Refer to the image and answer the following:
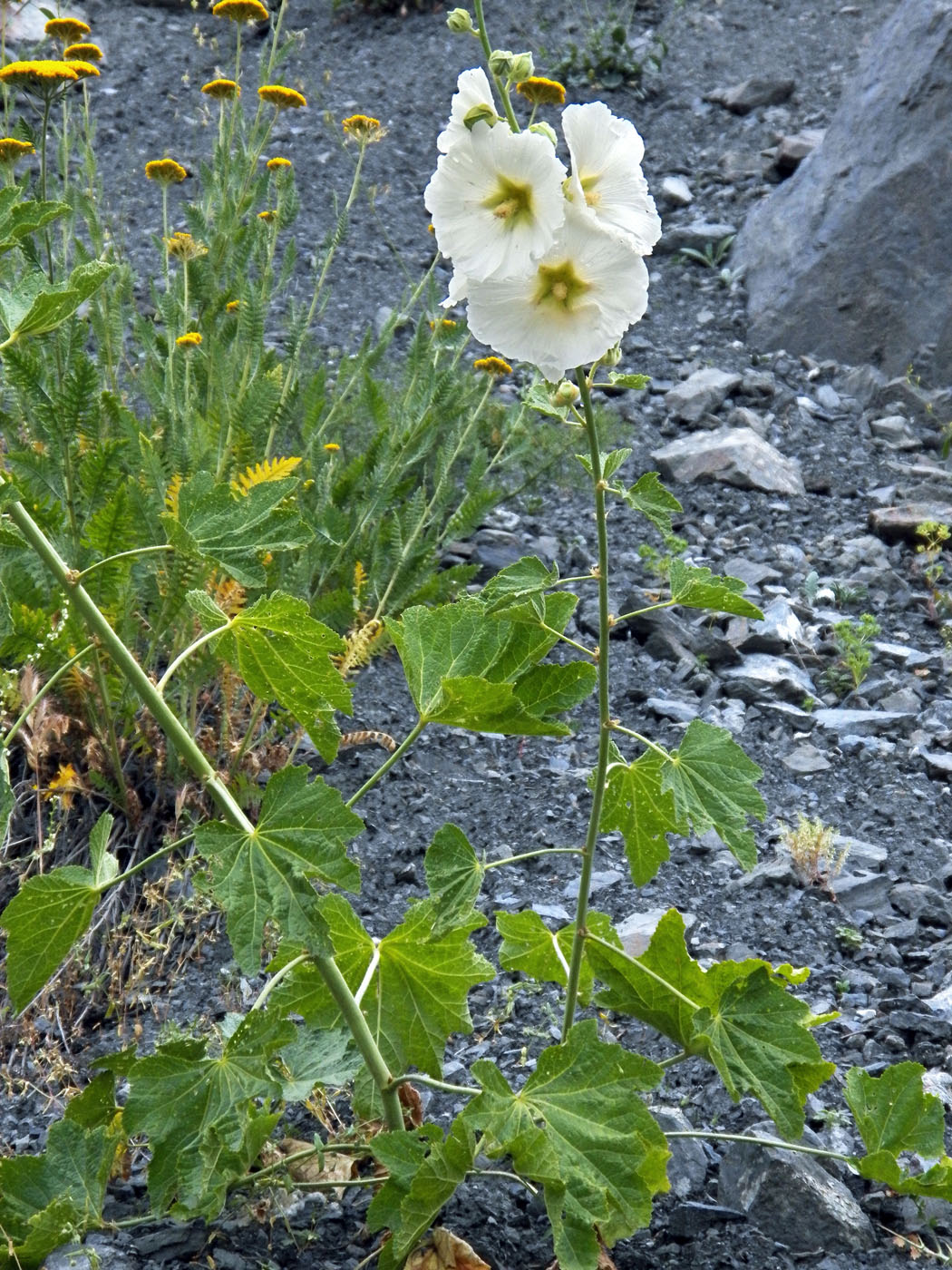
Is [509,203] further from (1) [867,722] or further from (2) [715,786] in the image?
(1) [867,722]

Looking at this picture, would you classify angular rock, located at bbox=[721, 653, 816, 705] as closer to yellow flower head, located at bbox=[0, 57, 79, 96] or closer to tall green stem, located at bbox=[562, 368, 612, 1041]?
tall green stem, located at bbox=[562, 368, 612, 1041]

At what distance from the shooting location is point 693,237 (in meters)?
5.47

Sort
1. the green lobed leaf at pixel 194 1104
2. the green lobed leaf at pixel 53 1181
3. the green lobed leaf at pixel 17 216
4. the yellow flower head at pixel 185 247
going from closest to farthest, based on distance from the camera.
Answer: the green lobed leaf at pixel 17 216
the green lobed leaf at pixel 194 1104
the green lobed leaf at pixel 53 1181
the yellow flower head at pixel 185 247

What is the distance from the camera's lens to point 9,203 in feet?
4.00

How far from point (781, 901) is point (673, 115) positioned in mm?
5048

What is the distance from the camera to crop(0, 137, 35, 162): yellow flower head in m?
2.74

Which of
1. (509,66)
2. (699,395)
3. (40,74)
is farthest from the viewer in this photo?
(699,395)

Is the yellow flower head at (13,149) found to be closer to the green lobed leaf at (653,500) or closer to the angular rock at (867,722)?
the green lobed leaf at (653,500)

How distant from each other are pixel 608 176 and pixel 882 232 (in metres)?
3.93

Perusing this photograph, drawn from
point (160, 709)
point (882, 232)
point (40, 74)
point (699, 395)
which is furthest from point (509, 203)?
point (882, 232)

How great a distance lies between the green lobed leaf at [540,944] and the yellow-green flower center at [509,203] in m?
0.75

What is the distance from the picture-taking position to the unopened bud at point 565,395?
132 centimetres

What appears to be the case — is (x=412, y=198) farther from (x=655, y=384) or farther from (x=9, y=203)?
(x=9, y=203)

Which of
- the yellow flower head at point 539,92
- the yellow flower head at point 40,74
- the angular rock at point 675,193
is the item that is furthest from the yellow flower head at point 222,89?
the angular rock at point 675,193
